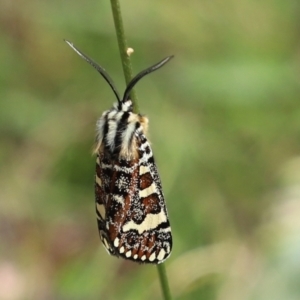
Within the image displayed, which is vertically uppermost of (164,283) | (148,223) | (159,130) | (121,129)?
(159,130)

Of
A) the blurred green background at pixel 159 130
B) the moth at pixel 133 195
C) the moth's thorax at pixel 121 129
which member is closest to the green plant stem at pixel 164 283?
the moth at pixel 133 195

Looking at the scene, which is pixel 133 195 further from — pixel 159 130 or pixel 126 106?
pixel 159 130

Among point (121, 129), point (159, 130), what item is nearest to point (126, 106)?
point (121, 129)

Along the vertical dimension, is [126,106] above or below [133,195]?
above

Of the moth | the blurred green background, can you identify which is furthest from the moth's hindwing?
the blurred green background

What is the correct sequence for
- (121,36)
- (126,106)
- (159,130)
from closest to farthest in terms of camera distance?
(121,36), (126,106), (159,130)

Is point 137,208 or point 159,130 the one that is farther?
point 159,130

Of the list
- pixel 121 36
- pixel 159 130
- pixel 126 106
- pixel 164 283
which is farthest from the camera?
pixel 159 130

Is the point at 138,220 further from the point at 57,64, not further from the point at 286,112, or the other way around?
the point at 57,64

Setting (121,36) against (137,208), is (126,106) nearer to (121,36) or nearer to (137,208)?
(137,208)
